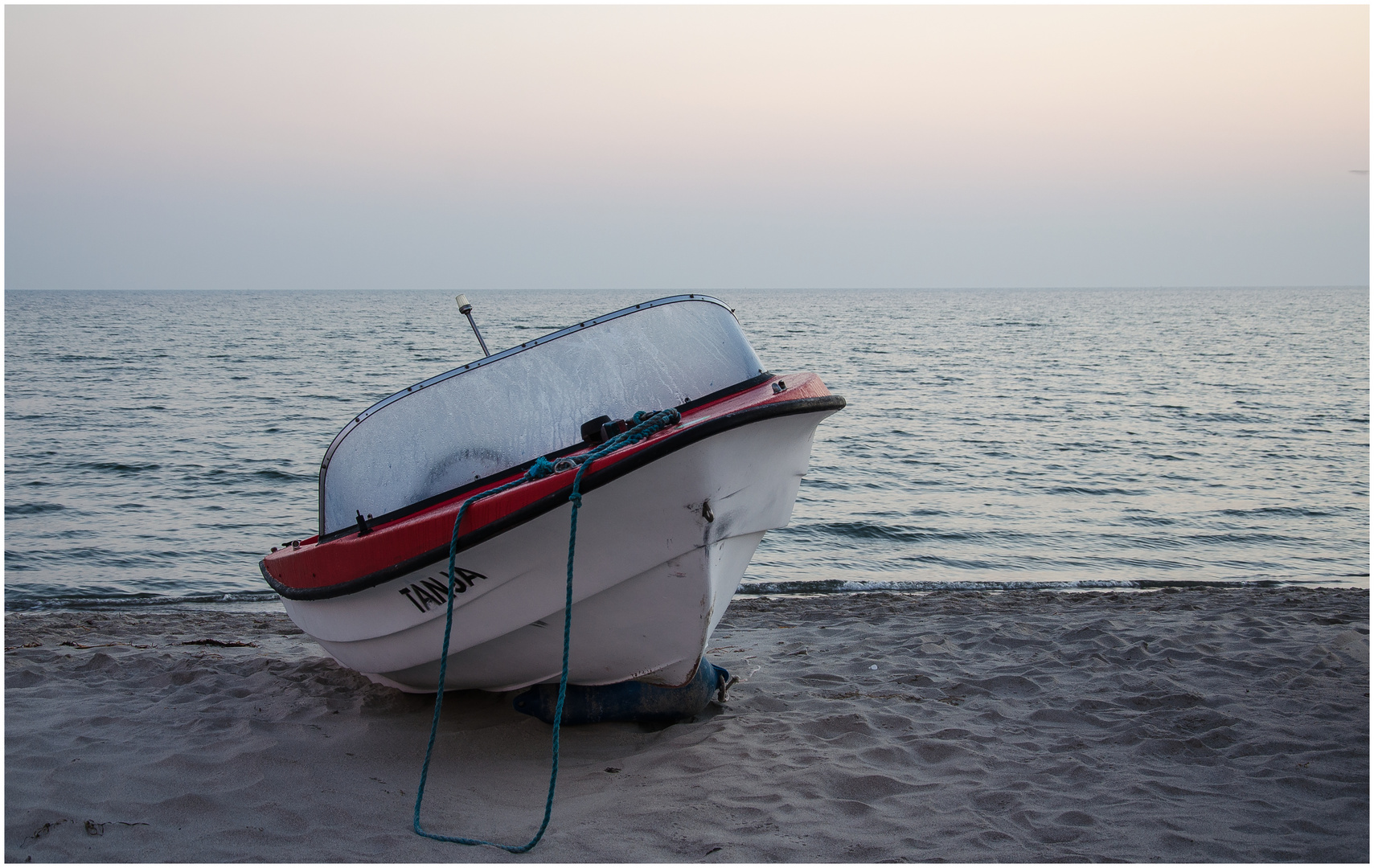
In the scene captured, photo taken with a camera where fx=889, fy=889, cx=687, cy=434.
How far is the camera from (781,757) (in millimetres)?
4055

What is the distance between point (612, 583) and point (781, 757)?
1.16 metres

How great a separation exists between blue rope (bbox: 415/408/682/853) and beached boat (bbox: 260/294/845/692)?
0.04 meters

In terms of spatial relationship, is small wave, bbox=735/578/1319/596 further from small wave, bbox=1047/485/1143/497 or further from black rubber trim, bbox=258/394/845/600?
black rubber trim, bbox=258/394/845/600

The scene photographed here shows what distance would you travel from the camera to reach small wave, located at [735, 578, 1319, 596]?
8.73 metres

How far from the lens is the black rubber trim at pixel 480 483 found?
4.02 m

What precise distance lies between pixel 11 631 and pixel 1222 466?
55.3 ft

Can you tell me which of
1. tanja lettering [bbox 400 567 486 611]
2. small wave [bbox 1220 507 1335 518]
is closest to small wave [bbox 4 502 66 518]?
tanja lettering [bbox 400 567 486 611]

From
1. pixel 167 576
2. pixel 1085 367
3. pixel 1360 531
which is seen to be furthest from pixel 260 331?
pixel 1360 531

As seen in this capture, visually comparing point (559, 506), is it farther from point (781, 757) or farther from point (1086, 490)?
point (1086, 490)

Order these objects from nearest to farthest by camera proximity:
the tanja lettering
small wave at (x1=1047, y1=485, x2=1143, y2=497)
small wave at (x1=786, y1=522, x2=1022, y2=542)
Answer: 1. the tanja lettering
2. small wave at (x1=786, y1=522, x2=1022, y2=542)
3. small wave at (x1=1047, y1=485, x2=1143, y2=497)

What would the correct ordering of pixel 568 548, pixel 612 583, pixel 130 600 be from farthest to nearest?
pixel 130 600
pixel 612 583
pixel 568 548

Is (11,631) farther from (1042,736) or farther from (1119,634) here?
(1119,634)

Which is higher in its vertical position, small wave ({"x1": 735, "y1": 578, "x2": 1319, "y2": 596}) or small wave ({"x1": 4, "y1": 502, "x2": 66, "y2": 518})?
small wave ({"x1": 735, "y1": 578, "x2": 1319, "y2": 596})

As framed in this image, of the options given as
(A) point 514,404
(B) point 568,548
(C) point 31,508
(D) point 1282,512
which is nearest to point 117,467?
(C) point 31,508
